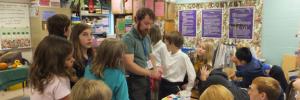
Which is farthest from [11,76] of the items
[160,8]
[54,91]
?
[160,8]

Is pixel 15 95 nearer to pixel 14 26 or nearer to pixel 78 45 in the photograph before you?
pixel 14 26

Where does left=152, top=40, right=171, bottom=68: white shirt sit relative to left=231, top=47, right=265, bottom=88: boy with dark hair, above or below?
above

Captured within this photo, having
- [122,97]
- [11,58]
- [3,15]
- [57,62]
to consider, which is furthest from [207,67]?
[3,15]

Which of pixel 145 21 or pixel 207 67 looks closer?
pixel 145 21

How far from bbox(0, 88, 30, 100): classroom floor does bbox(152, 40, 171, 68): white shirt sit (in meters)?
2.24

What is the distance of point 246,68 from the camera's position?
287 cm

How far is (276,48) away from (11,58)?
4.14 meters

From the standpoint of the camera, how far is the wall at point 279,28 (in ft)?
12.3

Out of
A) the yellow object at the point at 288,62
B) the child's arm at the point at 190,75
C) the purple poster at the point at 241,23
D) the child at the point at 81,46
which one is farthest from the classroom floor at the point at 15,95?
the yellow object at the point at 288,62

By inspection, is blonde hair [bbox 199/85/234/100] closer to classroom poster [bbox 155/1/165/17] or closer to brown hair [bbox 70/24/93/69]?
brown hair [bbox 70/24/93/69]

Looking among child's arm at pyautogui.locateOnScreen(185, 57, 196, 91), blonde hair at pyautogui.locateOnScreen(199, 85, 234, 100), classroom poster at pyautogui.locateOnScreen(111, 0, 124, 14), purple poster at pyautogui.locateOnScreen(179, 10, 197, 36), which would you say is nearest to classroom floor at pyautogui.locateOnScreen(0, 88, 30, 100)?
classroom poster at pyautogui.locateOnScreen(111, 0, 124, 14)

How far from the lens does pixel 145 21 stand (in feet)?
7.68

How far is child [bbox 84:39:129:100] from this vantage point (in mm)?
1761

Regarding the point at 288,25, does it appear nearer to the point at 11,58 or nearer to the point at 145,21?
the point at 145,21
